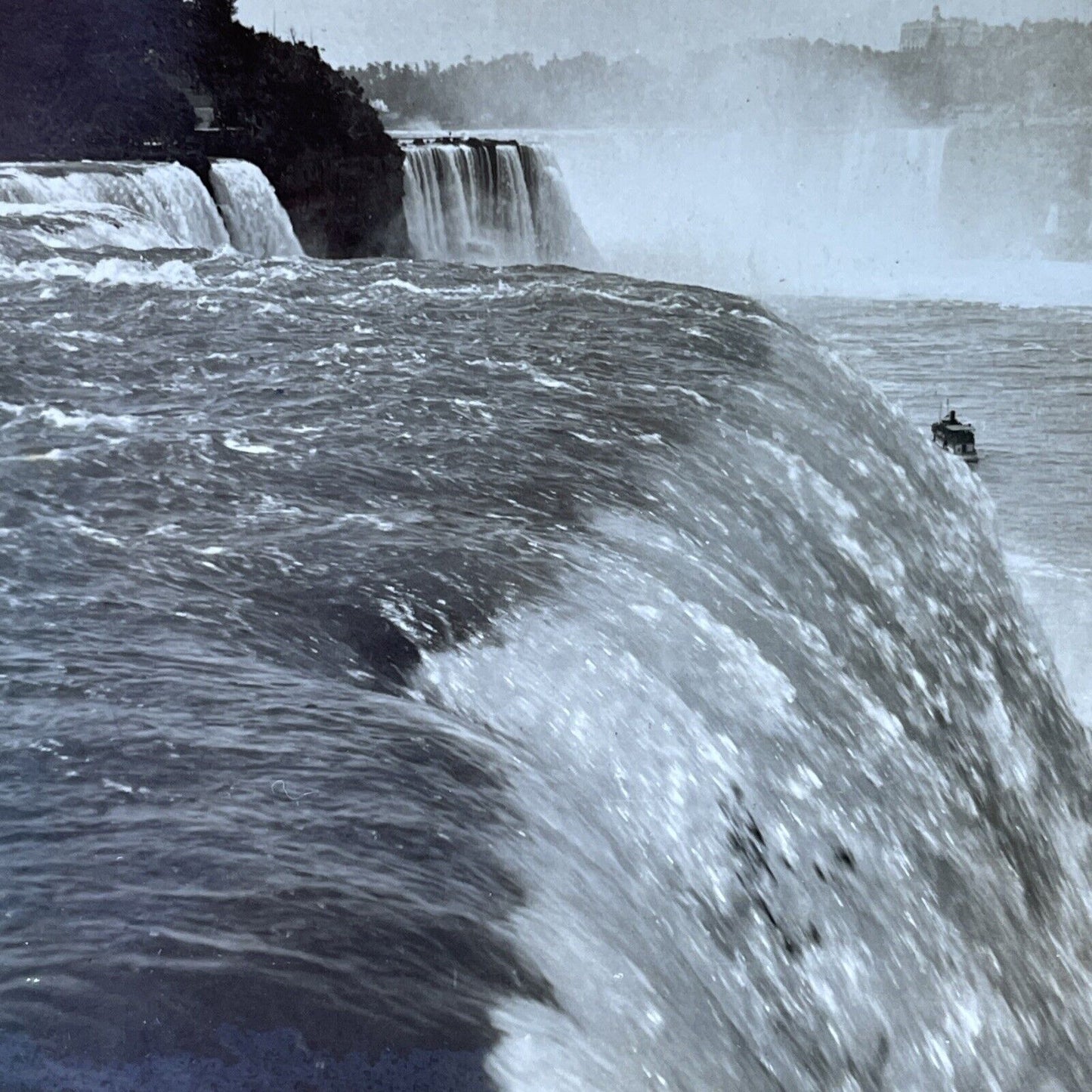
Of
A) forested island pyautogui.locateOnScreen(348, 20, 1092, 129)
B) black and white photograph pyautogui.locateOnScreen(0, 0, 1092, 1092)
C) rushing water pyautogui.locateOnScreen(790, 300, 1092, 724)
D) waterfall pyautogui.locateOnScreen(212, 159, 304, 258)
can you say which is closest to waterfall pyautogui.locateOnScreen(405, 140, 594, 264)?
forested island pyautogui.locateOnScreen(348, 20, 1092, 129)

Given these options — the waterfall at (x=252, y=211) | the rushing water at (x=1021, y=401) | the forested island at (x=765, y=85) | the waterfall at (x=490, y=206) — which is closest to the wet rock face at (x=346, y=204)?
the waterfall at (x=490, y=206)

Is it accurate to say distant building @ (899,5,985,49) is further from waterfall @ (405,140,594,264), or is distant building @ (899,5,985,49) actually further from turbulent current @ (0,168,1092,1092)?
turbulent current @ (0,168,1092,1092)

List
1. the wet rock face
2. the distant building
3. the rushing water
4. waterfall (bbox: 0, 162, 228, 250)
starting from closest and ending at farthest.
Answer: waterfall (bbox: 0, 162, 228, 250), the rushing water, the wet rock face, the distant building

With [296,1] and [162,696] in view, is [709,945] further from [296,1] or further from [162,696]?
[296,1]

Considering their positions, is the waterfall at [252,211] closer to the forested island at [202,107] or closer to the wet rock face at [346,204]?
the forested island at [202,107]

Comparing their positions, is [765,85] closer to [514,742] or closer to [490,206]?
[490,206]

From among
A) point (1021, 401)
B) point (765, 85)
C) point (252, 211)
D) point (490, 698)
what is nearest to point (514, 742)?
point (490, 698)
